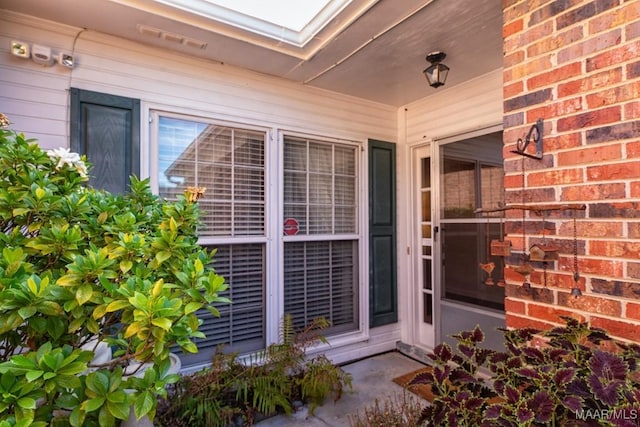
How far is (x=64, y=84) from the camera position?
226 centimetres

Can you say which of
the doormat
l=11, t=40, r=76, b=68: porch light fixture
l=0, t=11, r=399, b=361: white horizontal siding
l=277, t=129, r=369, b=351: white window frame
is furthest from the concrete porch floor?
l=11, t=40, r=76, b=68: porch light fixture

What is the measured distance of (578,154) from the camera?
1.37 m

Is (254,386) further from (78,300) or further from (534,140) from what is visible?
(534,140)

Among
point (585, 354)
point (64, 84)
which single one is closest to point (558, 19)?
point (585, 354)

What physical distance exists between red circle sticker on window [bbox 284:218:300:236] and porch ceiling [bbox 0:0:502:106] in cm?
130

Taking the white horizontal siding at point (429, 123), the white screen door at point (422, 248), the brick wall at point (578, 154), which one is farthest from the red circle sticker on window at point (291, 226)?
the brick wall at point (578, 154)

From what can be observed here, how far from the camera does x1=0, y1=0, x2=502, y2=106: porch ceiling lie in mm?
2033

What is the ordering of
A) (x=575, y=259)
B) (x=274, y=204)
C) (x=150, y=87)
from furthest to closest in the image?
(x=274, y=204) → (x=150, y=87) → (x=575, y=259)

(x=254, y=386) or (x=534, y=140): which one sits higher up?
(x=534, y=140)

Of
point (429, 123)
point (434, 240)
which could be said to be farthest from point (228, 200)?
point (429, 123)

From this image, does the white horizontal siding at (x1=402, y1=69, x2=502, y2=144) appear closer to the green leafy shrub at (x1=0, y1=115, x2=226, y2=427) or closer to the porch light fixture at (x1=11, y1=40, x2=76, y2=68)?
the green leafy shrub at (x1=0, y1=115, x2=226, y2=427)

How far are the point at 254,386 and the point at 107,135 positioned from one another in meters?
2.09

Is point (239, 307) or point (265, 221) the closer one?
point (239, 307)

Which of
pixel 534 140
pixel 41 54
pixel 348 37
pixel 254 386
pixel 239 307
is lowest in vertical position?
pixel 254 386
